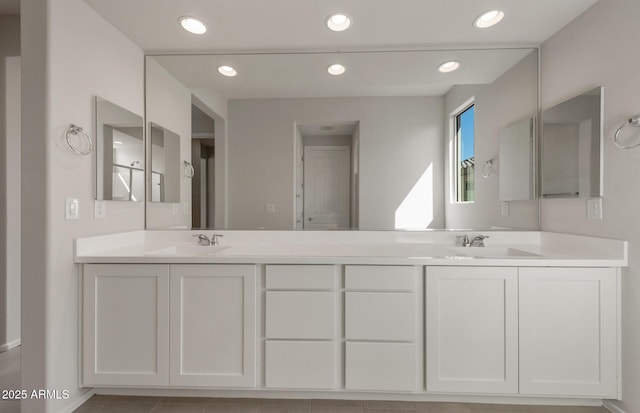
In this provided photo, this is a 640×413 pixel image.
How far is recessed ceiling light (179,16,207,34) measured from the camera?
71.4 inches

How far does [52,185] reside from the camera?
57.4 inches

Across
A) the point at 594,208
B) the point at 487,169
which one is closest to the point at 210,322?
the point at 487,169

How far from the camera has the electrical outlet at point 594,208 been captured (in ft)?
5.27

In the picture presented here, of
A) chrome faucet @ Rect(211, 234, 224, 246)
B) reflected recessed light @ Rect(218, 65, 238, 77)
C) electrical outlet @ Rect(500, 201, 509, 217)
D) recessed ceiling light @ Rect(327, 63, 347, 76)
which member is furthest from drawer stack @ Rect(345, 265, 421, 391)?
reflected recessed light @ Rect(218, 65, 238, 77)

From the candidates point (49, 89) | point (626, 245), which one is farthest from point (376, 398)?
point (49, 89)

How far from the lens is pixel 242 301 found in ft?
5.27

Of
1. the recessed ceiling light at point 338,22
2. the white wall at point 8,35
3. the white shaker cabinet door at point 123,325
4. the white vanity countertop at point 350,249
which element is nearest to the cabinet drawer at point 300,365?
the white vanity countertop at point 350,249

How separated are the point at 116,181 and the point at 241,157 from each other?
0.79 meters

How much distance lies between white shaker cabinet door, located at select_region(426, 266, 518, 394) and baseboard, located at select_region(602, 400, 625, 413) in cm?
54

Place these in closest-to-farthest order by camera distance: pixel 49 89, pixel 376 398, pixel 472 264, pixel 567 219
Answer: pixel 49 89 → pixel 472 264 → pixel 376 398 → pixel 567 219

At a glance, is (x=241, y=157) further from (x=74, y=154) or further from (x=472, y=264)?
(x=472, y=264)

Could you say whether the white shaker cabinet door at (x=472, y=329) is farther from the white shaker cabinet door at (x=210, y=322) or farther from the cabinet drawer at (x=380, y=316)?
the white shaker cabinet door at (x=210, y=322)

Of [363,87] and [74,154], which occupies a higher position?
[363,87]

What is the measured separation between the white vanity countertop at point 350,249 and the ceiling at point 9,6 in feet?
5.97
